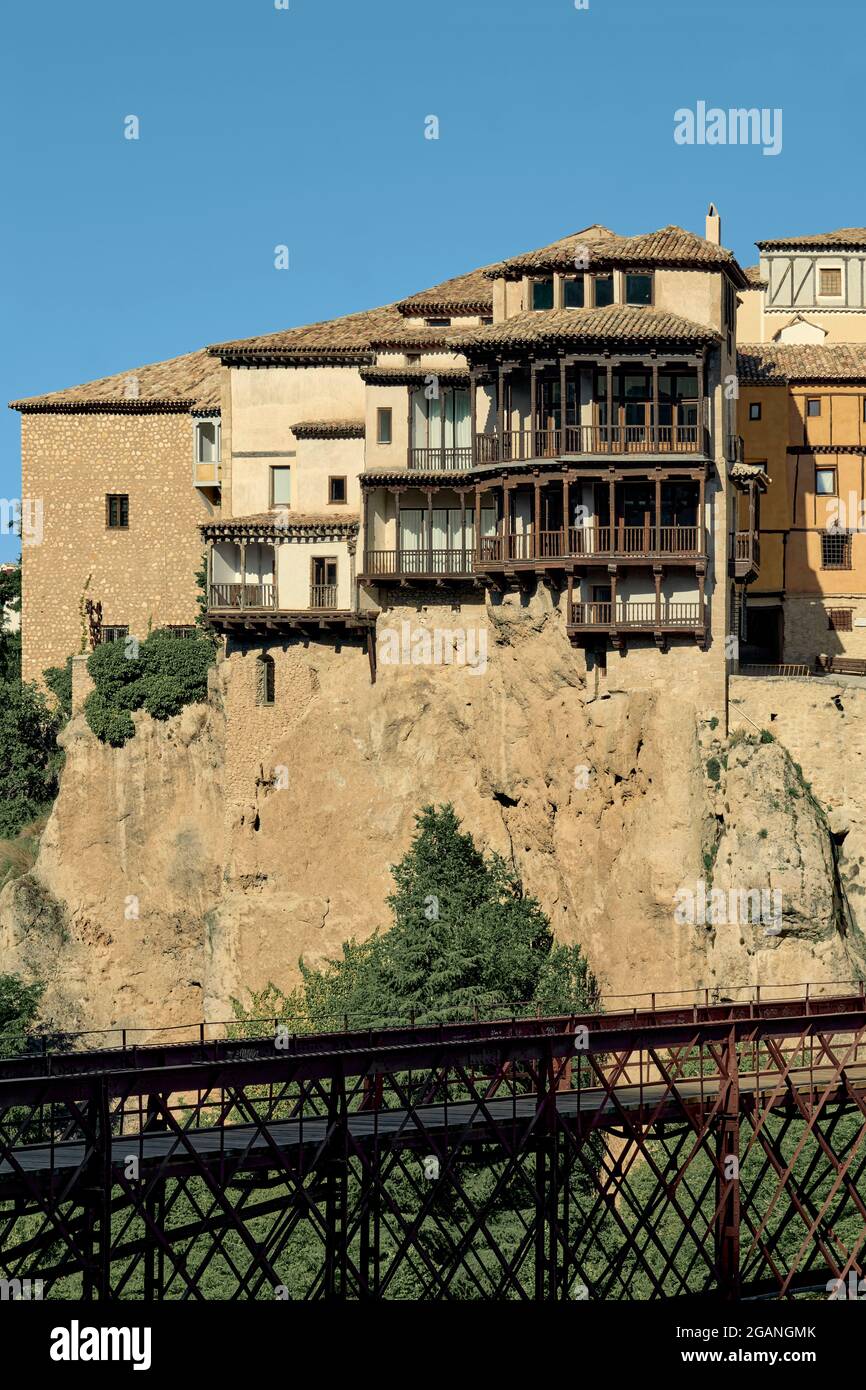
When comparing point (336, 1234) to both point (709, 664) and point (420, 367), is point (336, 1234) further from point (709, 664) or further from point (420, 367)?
point (420, 367)

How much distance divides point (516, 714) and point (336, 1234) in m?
35.2

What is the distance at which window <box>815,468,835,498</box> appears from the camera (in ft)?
299

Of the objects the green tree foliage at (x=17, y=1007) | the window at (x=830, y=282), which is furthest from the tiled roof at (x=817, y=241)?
the green tree foliage at (x=17, y=1007)

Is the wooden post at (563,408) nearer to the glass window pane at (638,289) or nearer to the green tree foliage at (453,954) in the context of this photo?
the glass window pane at (638,289)

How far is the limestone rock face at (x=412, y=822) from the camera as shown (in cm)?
7394

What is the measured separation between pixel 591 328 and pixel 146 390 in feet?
108

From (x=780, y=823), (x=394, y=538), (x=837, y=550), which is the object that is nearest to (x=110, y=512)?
(x=394, y=538)

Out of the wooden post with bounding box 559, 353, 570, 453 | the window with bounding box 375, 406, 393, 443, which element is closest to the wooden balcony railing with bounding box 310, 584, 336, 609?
the window with bounding box 375, 406, 393, 443

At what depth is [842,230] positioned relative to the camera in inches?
4085

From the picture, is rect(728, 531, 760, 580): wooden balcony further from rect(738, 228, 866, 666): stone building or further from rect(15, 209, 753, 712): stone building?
rect(738, 228, 866, 666): stone building

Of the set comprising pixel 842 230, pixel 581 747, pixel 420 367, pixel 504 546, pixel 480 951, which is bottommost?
pixel 480 951

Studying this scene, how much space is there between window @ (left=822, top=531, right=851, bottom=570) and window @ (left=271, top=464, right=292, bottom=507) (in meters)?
19.3

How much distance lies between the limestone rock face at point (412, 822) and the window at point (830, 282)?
28.6 meters
